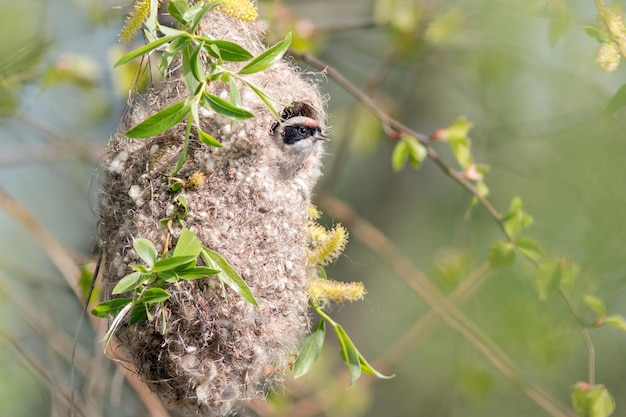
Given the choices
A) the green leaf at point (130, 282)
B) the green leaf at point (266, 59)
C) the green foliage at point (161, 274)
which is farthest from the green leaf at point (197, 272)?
the green leaf at point (266, 59)

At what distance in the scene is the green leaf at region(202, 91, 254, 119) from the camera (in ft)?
5.56

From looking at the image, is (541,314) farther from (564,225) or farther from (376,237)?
(376,237)

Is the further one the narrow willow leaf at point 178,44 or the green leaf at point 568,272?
the green leaf at point 568,272

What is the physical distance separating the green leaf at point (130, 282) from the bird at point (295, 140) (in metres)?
0.61

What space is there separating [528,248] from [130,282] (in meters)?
1.46

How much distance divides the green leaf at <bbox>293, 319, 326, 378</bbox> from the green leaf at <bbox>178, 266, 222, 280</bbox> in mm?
539

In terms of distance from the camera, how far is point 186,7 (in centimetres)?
180

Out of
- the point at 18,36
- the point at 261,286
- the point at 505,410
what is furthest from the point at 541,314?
the point at 18,36

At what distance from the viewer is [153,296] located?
1.79 meters

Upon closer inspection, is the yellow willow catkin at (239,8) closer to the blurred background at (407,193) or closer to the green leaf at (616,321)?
the blurred background at (407,193)

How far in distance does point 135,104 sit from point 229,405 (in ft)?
3.17

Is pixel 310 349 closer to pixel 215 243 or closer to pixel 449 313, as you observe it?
pixel 215 243

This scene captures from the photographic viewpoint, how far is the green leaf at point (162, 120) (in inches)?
67.1

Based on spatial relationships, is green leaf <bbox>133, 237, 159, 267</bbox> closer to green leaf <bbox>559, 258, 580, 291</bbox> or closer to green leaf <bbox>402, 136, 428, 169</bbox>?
green leaf <bbox>559, 258, 580, 291</bbox>
